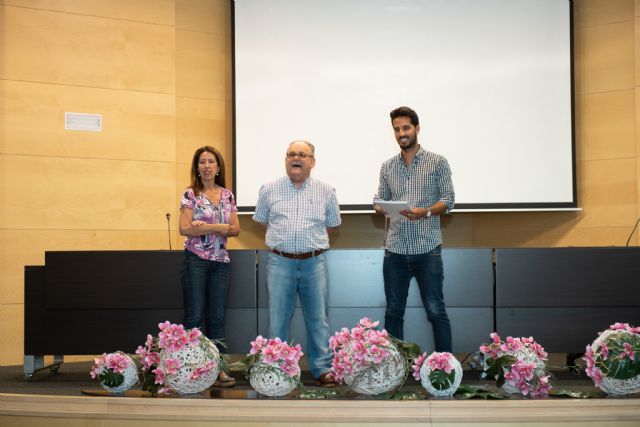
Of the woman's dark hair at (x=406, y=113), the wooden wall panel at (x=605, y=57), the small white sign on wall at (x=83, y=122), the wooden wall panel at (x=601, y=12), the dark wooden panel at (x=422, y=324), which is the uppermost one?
the wooden wall panel at (x=601, y=12)

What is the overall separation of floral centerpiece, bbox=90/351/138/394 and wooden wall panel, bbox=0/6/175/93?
3110mm

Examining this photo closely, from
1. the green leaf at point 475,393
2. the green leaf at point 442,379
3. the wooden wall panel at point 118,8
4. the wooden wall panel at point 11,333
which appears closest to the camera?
the green leaf at point 475,393

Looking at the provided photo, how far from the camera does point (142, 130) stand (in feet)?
18.7

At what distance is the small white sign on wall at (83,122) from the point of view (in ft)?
18.1

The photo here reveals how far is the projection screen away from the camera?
5746mm

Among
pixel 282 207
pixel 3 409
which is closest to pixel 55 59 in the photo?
pixel 282 207

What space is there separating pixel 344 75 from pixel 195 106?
1.20 metres

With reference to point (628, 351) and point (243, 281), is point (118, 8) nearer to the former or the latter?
point (243, 281)

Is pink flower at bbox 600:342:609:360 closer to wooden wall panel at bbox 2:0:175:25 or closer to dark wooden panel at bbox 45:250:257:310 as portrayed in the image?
dark wooden panel at bbox 45:250:257:310

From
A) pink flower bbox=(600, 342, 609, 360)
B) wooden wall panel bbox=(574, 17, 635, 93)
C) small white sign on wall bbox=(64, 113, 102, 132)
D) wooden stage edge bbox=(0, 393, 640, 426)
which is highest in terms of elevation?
wooden wall panel bbox=(574, 17, 635, 93)

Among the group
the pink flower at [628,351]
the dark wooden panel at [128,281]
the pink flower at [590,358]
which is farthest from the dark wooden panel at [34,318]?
the pink flower at [628,351]

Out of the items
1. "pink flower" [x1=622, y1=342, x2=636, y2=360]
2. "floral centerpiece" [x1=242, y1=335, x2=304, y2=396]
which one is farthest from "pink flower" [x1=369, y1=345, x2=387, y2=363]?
"pink flower" [x1=622, y1=342, x2=636, y2=360]

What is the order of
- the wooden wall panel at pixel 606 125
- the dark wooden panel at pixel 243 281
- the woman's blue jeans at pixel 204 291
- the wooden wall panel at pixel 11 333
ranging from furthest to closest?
the wooden wall panel at pixel 606 125, the wooden wall panel at pixel 11 333, the dark wooden panel at pixel 243 281, the woman's blue jeans at pixel 204 291

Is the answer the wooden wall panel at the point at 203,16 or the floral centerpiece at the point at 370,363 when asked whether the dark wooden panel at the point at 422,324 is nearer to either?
the floral centerpiece at the point at 370,363
